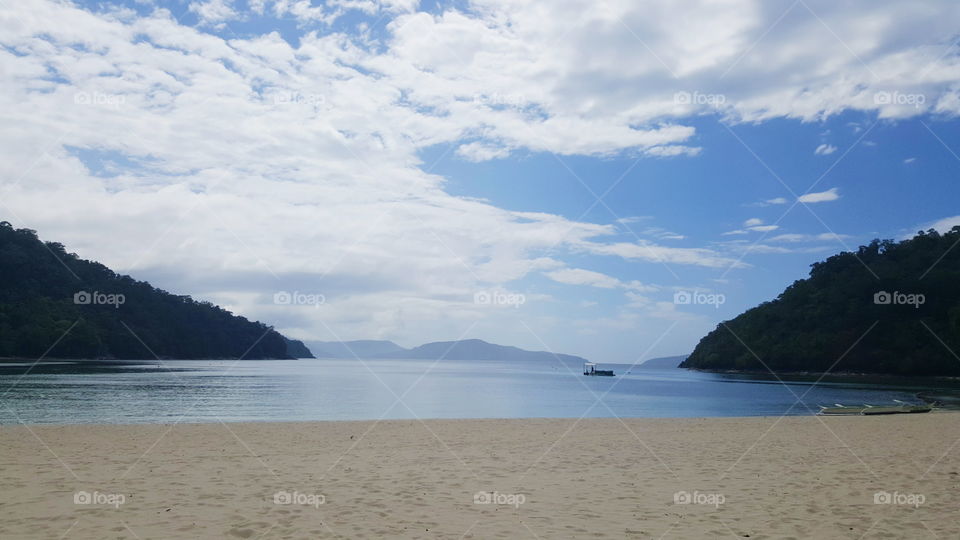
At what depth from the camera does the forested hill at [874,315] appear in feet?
328

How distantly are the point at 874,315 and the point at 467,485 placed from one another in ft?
396

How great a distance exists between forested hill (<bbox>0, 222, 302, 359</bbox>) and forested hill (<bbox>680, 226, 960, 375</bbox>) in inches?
4710

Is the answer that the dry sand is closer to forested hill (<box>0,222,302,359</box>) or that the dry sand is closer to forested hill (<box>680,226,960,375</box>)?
forested hill (<box>680,226,960,375</box>)

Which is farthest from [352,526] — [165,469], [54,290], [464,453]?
[54,290]

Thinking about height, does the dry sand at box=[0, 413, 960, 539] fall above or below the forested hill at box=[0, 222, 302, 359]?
below

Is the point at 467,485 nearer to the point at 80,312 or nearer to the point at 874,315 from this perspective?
the point at 874,315

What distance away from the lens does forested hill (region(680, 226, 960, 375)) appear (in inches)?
3937

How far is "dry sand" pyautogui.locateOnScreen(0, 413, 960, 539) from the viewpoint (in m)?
8.35

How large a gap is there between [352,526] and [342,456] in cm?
646

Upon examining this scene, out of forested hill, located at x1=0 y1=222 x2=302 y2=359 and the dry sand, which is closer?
the dry sand

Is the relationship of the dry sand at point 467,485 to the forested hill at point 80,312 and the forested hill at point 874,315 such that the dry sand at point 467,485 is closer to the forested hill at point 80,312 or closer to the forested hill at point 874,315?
the forested hill at point 874,315

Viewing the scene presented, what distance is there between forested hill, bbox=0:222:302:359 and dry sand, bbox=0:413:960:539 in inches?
3500

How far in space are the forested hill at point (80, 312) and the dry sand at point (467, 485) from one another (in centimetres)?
8891

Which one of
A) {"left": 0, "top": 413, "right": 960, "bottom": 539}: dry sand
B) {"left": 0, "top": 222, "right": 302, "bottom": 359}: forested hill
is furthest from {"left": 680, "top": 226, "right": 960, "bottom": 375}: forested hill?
{"left": 0, "top": 222, "right": 302, "bottom": 359}: forested hill
